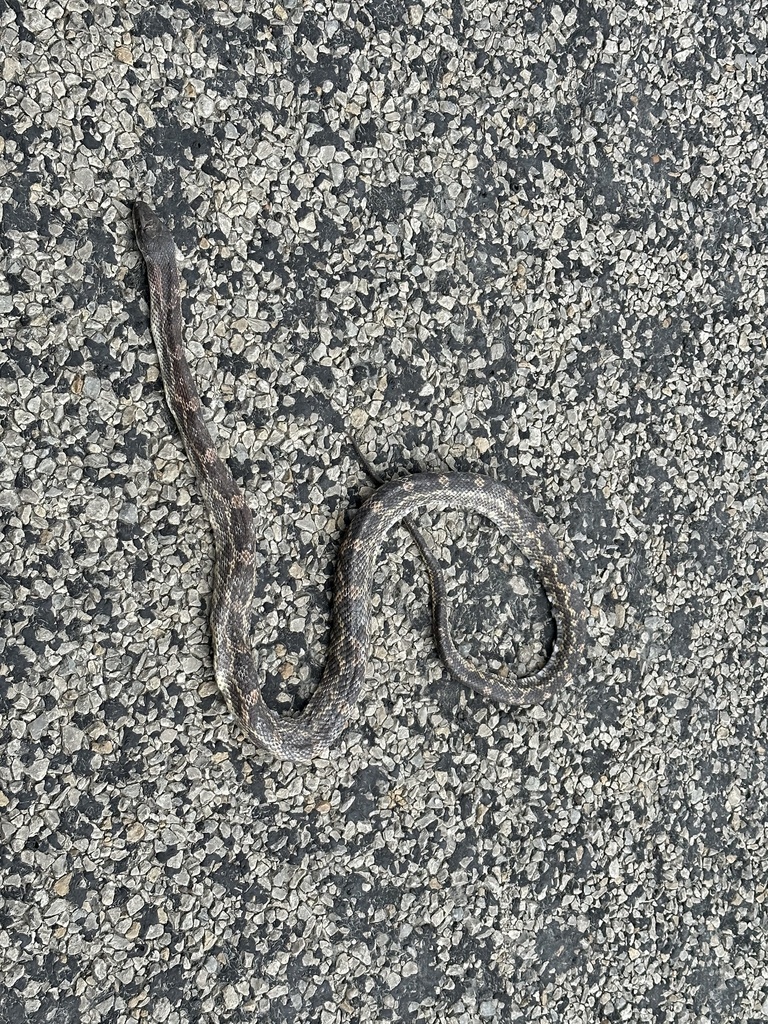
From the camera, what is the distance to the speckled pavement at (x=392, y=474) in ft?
7.79

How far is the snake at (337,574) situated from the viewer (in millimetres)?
2441

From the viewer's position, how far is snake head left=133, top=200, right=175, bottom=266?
241 cm

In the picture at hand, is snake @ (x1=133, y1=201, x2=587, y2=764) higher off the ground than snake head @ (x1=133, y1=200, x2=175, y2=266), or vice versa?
snake head @ (x1=133, y1=200, x2=175, y2=266)

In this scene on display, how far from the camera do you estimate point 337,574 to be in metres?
2.62

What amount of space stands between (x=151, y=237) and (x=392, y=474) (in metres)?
1.01

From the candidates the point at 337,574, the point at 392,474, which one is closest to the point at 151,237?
the point at 392,474

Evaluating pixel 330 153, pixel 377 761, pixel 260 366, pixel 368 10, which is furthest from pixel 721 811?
pixel 368 10

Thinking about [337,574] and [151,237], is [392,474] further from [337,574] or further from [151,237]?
[151,237]

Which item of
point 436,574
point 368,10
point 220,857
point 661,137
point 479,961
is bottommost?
point 479,961

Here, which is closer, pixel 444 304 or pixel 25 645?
pixel 25 645

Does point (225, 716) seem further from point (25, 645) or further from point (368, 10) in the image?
point (368, 10)

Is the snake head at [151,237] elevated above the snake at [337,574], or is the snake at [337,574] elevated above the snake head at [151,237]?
the snake head at [151,237]

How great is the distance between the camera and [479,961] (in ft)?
8.80

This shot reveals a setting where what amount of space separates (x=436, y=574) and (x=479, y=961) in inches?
49.0
